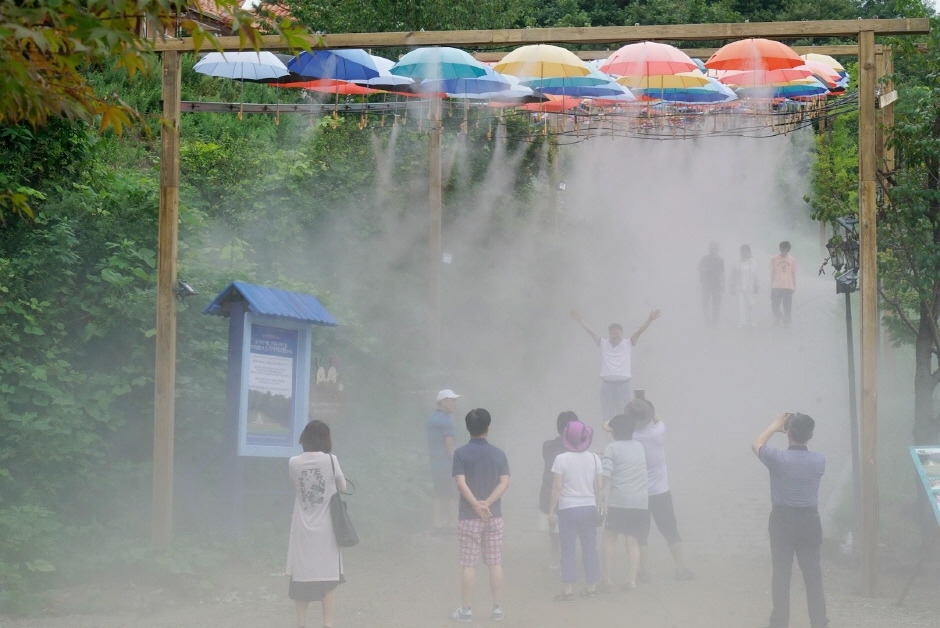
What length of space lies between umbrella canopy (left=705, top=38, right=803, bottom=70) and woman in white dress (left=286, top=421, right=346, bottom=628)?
8.72m

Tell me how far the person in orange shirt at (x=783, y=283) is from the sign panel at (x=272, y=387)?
14.1 metres

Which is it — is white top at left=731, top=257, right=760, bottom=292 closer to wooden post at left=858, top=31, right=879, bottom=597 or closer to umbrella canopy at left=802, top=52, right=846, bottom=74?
umbrella canopy at left=802, top=52, right=846, bottom=74

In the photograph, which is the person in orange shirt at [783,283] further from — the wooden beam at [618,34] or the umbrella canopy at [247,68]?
the wooden beam at [618,34]

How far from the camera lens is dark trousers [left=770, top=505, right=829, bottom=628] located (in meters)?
8.18

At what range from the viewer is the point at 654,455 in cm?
1009

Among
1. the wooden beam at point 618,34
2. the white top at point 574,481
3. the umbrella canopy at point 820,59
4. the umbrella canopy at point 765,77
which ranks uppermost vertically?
the umbrella canopy at point 820,59

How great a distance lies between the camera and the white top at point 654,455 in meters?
10.1

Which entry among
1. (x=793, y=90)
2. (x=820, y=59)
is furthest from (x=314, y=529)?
(x=820, y=59)

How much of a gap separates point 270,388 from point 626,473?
11.2 feet

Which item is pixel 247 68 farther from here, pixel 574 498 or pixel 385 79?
pixel 574 498

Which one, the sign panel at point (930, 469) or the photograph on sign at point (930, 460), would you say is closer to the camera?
the sign panel at point (930, 469)

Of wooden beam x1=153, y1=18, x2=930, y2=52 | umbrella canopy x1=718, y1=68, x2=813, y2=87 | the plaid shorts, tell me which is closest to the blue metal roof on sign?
wooden beam x1=153, y1=18, x2=930, y2=52

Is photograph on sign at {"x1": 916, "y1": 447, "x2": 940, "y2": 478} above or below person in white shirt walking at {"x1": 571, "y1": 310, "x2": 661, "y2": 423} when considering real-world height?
below

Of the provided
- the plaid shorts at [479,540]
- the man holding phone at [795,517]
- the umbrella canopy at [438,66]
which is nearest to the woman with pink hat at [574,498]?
the plaid shorts at [479,540]
